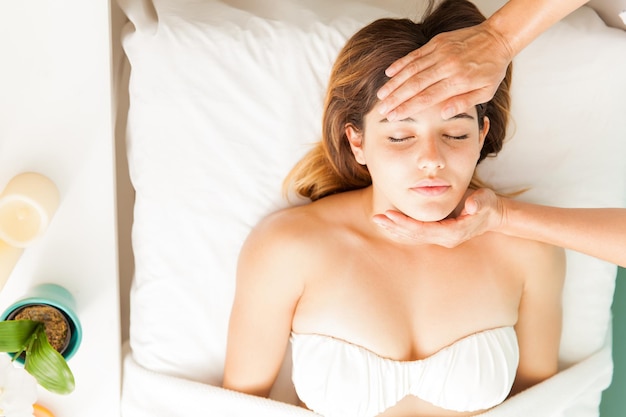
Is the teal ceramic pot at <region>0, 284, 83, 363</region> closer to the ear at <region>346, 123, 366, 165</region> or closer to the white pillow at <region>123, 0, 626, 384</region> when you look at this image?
the white pillow at <region>123, 0, 626, 384</region>

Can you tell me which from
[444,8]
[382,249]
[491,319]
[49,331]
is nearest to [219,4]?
[444,8]

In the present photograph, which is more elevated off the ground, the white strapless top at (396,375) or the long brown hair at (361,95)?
the long brown hair at (361,95)

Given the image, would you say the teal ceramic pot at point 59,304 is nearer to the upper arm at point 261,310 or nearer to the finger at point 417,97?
the upper arm at point 261,310

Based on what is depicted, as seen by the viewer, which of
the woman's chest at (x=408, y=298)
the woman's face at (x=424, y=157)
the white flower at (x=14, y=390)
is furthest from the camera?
the woman's chest at (x=408, y=298)

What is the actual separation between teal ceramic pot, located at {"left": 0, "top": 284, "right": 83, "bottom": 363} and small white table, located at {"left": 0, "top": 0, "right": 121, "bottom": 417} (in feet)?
0.07

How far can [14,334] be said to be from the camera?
40.6 inches

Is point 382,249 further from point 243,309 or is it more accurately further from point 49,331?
point 49,331

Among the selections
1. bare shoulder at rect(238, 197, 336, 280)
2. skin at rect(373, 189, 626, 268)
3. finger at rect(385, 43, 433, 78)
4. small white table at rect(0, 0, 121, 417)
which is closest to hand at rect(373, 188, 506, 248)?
skin at rect(373, 189, 626, 268)

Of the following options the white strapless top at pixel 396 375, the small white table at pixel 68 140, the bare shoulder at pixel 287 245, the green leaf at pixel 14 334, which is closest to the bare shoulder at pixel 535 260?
the white strapless top at pixel 396 375

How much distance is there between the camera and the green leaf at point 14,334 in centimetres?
102

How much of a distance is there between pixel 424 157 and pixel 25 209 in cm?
58

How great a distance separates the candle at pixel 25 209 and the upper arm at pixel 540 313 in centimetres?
78

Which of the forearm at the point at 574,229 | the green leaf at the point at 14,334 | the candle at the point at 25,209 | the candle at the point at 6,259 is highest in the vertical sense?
the candle at the point at 25,209

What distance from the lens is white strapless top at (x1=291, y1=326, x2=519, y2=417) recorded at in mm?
1174
